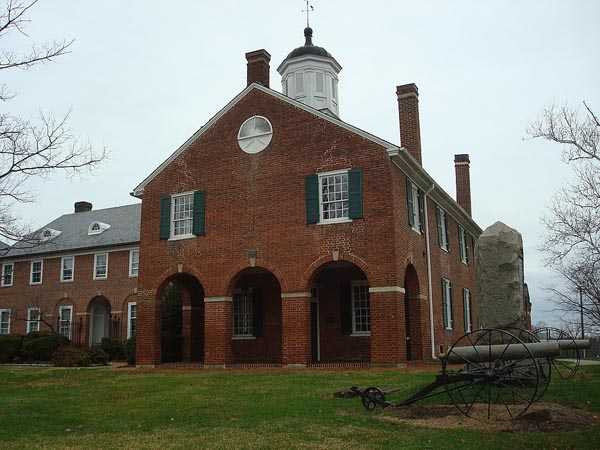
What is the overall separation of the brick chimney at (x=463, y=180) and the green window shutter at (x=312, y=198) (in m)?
15.5

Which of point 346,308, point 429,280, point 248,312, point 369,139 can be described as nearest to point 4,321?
point 248,312

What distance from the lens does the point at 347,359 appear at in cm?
2080

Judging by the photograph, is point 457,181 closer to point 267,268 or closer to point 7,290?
point 267,268

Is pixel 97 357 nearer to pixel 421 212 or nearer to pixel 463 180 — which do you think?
pixel 421 212

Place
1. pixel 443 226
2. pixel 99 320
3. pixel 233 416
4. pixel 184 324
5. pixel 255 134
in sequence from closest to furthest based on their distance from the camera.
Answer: pixel 233 416 < pixel 255 134 < pixel 184 324 < pixel 443 226 < pixel 99 320

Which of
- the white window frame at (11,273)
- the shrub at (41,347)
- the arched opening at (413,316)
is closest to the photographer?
the arched opening at (413,316)

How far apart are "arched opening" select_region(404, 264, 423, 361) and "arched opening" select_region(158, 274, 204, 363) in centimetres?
759

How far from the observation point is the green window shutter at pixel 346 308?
21000 millimetres

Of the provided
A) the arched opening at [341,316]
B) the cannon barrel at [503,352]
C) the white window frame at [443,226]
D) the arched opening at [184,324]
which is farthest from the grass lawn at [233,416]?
the white window frame at [443,226]

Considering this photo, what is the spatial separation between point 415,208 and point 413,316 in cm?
351

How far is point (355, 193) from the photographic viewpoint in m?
18.8

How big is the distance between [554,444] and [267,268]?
13.2 m

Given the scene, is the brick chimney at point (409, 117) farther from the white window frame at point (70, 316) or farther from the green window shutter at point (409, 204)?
the white window frame at point (70, 316)

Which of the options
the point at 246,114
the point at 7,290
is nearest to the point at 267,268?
the point at 246,114
